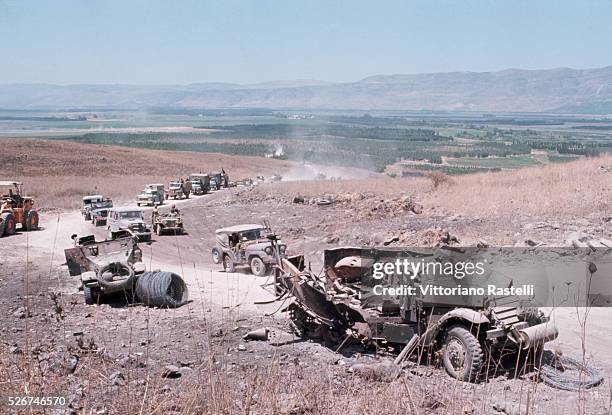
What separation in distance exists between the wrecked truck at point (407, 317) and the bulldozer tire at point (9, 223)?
20839mm

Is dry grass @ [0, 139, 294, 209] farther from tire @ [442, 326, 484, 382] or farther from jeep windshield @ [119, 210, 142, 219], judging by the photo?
tire @ [442, 326, 484, 382]

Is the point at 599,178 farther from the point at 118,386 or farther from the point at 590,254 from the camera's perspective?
the point at 118,386

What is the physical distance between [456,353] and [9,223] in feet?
84.4

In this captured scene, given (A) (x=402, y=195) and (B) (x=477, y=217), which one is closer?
(B) (x=477, y=217)

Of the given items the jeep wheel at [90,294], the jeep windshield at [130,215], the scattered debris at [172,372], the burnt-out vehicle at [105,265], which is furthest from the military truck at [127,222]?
the scattered debris at [172,372]

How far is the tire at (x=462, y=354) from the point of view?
383 inches

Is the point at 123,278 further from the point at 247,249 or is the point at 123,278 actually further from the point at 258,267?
the point at 247,249

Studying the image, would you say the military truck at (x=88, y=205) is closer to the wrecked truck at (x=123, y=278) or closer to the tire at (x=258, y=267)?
the tire at (x=258, y=267)

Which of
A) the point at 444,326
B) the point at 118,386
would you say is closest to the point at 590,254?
the point at 444,326

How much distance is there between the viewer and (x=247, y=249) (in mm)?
21859

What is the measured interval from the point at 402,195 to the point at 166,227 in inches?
545

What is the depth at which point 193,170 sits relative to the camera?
88.1m

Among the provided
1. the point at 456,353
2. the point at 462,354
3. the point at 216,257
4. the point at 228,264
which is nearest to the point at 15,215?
the point at 216,257

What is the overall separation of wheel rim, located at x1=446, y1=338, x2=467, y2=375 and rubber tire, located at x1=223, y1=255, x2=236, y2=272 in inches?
508
